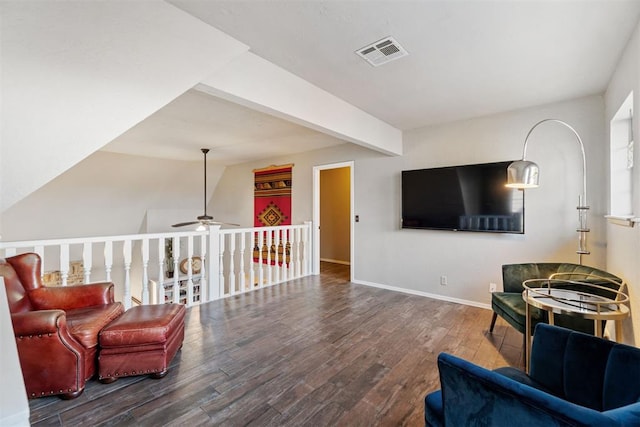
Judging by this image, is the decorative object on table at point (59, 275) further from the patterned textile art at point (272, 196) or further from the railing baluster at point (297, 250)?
the railing baluster at point (297, 250)

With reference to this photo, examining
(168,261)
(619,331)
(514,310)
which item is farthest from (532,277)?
(168,261)

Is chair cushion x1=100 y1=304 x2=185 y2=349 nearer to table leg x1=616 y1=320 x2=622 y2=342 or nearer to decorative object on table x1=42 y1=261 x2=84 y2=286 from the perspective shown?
table leg x1=616 y1=320 x2=622 y2=342

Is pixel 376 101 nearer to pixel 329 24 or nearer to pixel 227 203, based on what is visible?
pixel 329 24

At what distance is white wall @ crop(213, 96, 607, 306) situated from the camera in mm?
2914

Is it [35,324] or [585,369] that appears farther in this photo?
[35,324]

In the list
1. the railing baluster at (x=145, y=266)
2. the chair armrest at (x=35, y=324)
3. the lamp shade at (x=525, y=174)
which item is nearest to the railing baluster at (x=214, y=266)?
the railing baluster at (x=145, y=266)

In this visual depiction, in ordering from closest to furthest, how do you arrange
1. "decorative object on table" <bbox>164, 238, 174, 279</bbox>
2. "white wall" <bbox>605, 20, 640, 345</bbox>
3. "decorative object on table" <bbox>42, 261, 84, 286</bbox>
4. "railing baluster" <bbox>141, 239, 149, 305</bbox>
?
"white wall" <bbox>605, 20, 640, 345</bbox> < "railing baluster" <bbox>141, 239, 149, 305</bbox> < "decorative object on table" <bbox>42, 261, 84, 286</bbox> < "decorative object on table" <bbox>164, 238, 174, 279</bbox>

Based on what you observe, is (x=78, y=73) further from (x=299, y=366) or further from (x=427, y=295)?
(x=427, y=295)

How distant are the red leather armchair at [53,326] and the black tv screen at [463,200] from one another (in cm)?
358

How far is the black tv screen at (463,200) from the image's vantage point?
3232 mm

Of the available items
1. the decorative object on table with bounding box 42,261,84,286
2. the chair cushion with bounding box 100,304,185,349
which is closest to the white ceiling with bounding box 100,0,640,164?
the chair cushion with bounding box 100,304,185,349

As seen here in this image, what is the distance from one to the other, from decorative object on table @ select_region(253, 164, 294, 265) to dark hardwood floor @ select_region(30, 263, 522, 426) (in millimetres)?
2381

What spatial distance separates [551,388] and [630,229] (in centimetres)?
149

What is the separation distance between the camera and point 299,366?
213 centimetres
